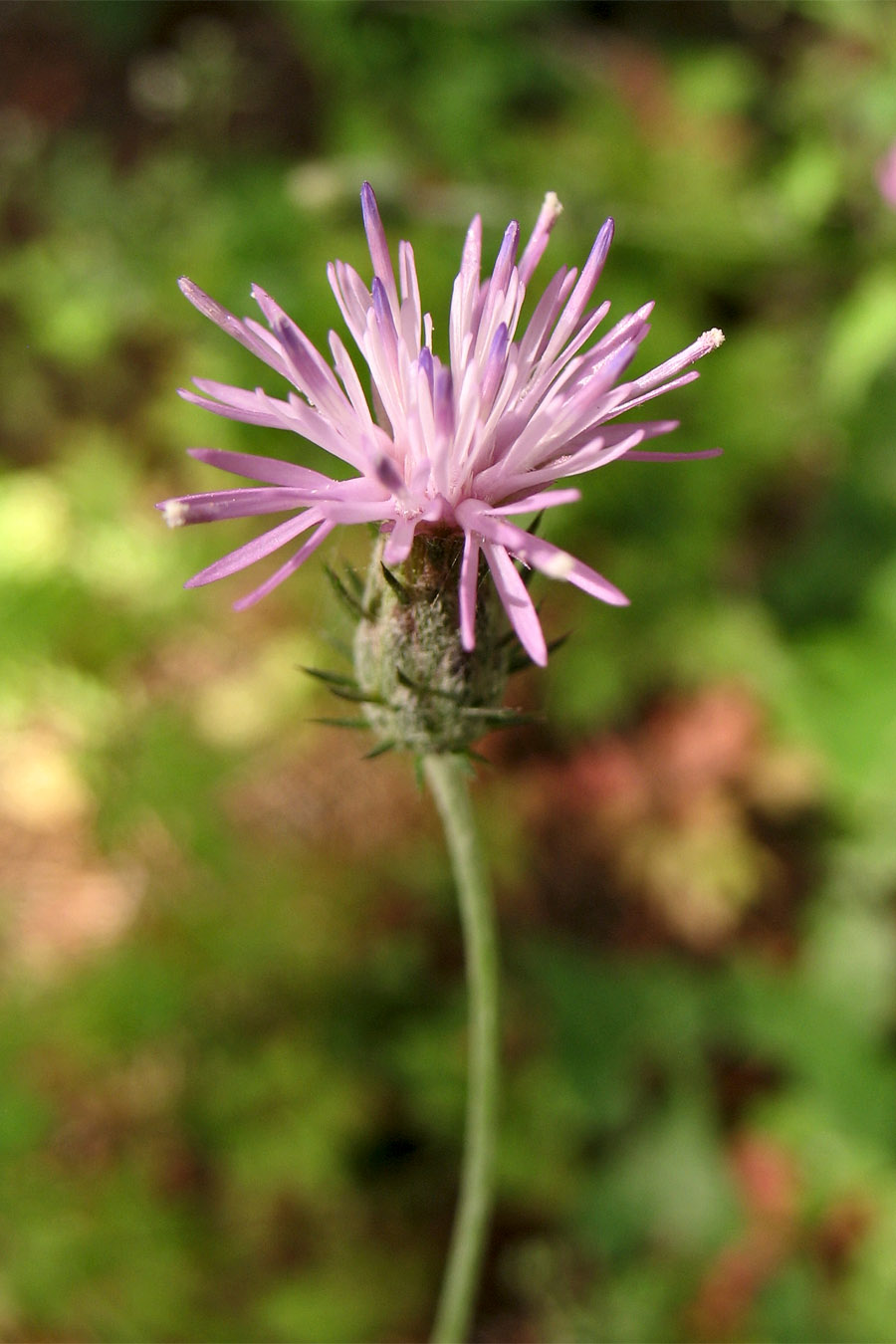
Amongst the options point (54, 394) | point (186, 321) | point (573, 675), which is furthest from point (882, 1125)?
point (54, 394)

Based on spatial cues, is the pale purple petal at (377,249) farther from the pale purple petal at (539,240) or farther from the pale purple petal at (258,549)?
the pale purple petal at (258,549)

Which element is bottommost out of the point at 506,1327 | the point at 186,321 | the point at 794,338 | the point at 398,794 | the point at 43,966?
the point at 506,1327

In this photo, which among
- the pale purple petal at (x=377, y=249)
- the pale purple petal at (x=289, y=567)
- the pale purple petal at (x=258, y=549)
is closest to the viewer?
the pale purple petal at (x=289, y=567)

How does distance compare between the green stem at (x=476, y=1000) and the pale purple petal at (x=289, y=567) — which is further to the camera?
the green stem at (x=476, y=1000)

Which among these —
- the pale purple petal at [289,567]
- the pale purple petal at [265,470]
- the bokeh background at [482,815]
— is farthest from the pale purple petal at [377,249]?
the bokeh background at [482,815]

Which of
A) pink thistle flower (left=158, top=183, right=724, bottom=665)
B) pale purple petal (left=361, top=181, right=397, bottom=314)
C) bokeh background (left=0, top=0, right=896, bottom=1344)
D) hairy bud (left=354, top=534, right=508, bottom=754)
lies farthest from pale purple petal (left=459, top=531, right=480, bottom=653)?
bokeh background (left=0, top=0, right=896, bottom=1344)

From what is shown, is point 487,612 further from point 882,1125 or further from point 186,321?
point 186,321

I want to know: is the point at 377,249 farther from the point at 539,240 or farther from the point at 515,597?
the point at 515,597
